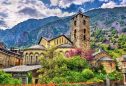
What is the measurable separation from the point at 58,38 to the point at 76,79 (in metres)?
29.8

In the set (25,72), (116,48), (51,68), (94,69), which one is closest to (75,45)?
(94,69)

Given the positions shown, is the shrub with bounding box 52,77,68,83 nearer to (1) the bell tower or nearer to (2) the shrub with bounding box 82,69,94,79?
(2) the shrub with bounding box 82,69,94,79

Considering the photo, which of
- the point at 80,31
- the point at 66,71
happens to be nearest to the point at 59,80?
the point at 66,71

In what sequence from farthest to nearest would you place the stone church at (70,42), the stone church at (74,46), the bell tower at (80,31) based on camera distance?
the bell tower at (80,31) → the stone church at (70,42) → the stone church at (74,46)

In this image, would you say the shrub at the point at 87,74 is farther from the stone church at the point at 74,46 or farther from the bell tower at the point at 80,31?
the bell tower at the point at 80,31

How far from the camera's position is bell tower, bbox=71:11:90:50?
8088 cm

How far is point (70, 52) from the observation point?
71.6m

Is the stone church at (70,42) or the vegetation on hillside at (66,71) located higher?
the stone church at (70,42)

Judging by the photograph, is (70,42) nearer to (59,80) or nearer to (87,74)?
(87,74)

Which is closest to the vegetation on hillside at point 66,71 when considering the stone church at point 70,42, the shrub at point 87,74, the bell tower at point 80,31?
the shrub at point 87,74

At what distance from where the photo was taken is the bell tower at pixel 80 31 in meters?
80.9

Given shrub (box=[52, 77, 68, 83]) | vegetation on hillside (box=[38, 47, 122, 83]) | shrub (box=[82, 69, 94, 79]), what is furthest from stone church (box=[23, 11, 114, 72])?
shrub (box=[52, 77, 68, 83])

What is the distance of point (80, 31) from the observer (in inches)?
3211

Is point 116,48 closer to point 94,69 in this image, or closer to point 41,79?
point 94,69
